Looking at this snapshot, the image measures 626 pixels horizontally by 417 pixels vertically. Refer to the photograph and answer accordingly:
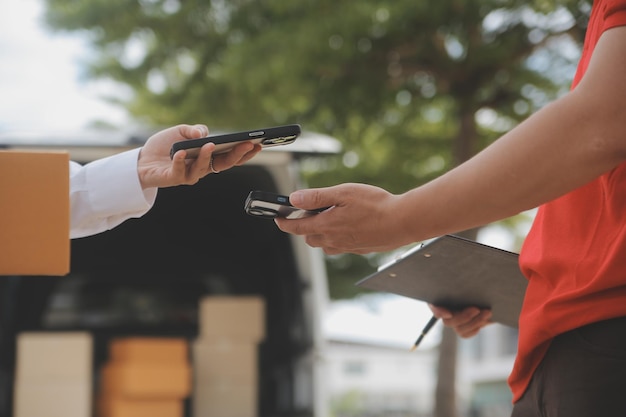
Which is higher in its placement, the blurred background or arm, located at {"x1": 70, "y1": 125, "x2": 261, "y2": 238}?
the blurred background

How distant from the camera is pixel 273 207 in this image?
1590 millimetres

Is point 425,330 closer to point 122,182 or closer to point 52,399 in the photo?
point 122,182

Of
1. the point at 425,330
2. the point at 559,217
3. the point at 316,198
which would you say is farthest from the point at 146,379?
the point at 559,217

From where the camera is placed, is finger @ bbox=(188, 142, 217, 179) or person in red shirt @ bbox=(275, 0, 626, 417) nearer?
person in red shirt @ bbox=(275, 0, 626, 417)

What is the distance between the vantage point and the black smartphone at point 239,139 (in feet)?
5.99

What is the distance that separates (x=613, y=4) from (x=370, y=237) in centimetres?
48

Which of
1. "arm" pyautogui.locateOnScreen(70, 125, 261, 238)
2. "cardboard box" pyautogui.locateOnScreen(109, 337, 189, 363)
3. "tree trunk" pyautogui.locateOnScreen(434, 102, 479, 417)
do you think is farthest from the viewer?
"tree trunk" pyautogui.locateOnScreen(434, 102, 479, 417)

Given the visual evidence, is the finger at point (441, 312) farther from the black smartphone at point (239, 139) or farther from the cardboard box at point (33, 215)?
the cardboard box at point (33, 215)

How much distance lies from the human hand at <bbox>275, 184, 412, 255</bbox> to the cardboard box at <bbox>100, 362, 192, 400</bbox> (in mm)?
3671

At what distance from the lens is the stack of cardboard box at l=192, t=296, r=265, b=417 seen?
5.05 metres

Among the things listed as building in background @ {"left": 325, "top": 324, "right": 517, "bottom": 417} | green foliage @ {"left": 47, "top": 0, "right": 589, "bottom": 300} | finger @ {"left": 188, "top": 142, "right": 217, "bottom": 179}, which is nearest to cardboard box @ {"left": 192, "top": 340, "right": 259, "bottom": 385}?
green foliage @ {"left": 47, "top": 0, "right": 589, "bottom": 300}

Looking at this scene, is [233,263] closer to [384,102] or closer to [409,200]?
[384,102]

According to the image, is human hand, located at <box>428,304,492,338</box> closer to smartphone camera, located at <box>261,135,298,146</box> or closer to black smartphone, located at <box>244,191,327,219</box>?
smartphone camera, located at <box>261,135,298,146</box>

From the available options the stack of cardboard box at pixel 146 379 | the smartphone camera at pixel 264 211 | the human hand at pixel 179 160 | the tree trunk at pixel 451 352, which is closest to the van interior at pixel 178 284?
the stack of cardboard box at pixel 146 379
